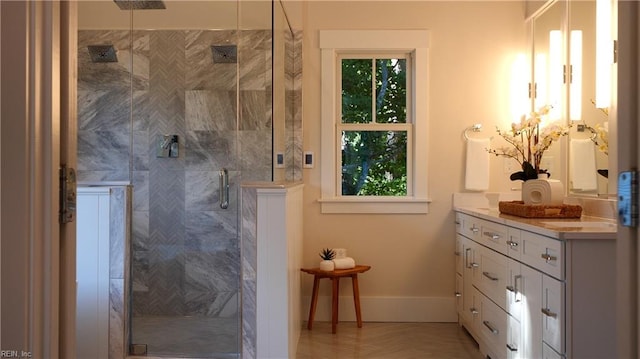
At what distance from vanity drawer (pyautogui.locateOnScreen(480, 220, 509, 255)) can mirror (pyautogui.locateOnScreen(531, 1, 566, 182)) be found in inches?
24.2

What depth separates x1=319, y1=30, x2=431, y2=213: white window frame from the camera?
4113 mm

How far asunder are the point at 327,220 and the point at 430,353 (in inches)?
49.8

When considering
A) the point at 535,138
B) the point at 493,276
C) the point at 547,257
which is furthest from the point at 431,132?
the point at 547,257

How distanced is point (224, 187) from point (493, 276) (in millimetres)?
1657

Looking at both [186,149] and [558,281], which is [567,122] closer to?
[558,281]

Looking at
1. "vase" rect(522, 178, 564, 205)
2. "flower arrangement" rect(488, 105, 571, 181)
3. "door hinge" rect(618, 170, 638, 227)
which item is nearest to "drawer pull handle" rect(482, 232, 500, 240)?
"vase" rect(522, 178, 564, 205)

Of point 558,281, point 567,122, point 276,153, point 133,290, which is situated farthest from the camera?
point 276,153

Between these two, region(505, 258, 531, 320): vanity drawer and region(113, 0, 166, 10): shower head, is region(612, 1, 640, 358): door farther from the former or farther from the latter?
region(113, 0, 166, 10): shower head

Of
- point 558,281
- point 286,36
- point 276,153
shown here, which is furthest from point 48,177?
point 286,36

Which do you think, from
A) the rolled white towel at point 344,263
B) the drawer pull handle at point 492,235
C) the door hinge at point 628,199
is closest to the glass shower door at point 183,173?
the rolled white towel at point 344,263

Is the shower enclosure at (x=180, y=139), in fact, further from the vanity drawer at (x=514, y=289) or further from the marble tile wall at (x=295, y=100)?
the vanity drawer at (x=514, y=289)

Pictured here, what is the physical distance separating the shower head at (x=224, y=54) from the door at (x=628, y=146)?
279 centimetres

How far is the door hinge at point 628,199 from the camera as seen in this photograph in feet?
2.85

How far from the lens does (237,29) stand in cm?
344
